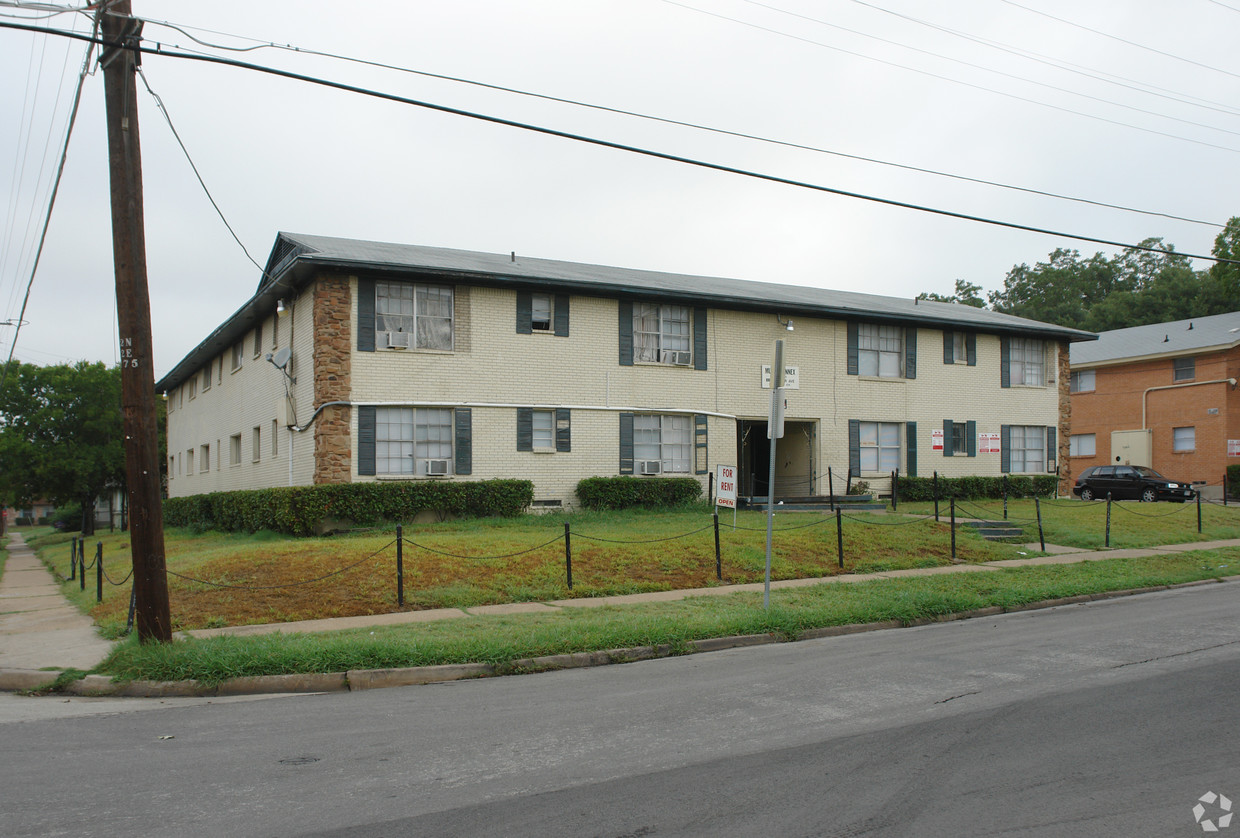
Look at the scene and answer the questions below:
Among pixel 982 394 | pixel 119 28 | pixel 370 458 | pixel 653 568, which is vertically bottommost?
pixel 653 568

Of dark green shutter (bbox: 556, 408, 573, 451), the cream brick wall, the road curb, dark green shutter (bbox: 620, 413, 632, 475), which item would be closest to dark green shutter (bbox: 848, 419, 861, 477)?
the cream brick wall

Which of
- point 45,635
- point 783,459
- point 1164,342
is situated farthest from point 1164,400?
point 45,635

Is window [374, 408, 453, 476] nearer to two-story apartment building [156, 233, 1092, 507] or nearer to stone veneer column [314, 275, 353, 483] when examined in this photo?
two-story apartment building [156, 233, 1092, 507]

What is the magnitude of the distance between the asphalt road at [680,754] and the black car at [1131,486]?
1079 inches

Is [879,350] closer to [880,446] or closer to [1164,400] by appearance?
[880,446]

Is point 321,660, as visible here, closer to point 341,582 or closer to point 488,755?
point 488,755

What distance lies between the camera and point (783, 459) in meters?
29.2

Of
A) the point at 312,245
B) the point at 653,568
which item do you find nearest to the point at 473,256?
the point at 312,245

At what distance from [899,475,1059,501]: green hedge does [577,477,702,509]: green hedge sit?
7860mm

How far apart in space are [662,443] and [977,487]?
1120 cm

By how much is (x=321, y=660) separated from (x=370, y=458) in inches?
493

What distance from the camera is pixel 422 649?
9.46 m

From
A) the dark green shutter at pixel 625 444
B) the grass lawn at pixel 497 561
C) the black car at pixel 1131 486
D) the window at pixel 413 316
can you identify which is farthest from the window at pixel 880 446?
the window at pixel 413 316

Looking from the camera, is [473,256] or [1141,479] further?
[1141,479]
